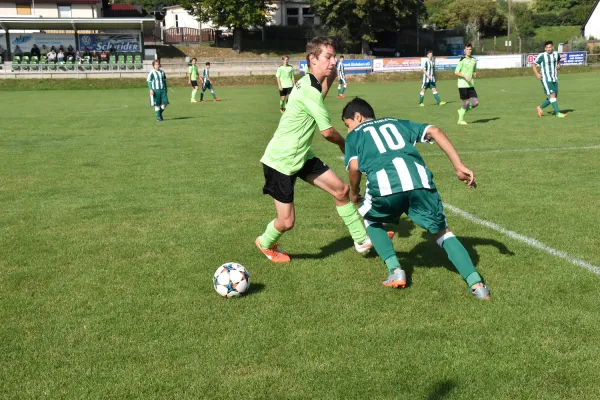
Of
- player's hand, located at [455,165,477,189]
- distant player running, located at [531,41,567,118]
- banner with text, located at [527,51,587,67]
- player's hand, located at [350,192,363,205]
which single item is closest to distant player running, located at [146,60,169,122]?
distant player running, located at [531,41,567,118]

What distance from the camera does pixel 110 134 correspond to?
16.8m

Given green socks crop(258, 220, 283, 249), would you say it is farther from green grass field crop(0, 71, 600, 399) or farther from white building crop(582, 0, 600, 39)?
white building crop(582, 0, 600, 39)

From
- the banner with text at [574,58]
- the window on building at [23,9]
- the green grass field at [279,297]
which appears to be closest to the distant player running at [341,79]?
the green grass field at [279,297]

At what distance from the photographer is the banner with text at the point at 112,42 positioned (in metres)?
52.2

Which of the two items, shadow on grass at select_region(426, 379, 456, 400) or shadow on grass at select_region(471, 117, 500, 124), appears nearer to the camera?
shadow on grass at select_region(426, 379, 456, 400)

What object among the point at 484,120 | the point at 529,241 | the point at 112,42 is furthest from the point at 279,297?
the point at 112,42

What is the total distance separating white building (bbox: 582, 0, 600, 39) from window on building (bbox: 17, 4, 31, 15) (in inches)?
2449

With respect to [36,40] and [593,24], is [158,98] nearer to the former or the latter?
[36,40]

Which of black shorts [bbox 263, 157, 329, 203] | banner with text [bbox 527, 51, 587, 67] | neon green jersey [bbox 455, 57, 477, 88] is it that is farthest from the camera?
banner with text [bbox 527, 51, 587, 67]

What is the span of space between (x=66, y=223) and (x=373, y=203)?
4152 mm

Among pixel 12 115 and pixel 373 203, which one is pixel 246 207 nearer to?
pixel 373 203

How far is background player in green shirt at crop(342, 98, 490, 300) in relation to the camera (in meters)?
4.93

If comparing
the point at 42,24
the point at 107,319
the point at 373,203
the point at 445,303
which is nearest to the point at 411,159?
the point at 373,203

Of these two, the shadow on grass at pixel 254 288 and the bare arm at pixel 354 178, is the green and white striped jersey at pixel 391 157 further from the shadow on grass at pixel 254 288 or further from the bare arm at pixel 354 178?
the shadow on grass at pixel 254 288
